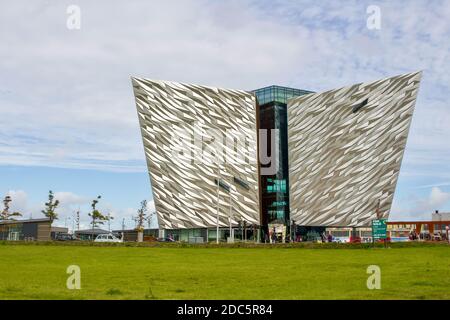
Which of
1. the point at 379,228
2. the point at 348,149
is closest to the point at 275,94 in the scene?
the point at 348,149

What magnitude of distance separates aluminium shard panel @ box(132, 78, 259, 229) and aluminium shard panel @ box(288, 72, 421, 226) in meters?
9.13

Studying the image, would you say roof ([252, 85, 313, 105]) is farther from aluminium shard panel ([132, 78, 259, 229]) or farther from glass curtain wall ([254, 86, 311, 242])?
aluminium shard panel ([132, 78, 259, 229])

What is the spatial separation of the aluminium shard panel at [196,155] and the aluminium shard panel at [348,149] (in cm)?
913

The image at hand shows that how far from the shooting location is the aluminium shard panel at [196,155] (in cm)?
8925

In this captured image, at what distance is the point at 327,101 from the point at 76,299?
83.3 metres

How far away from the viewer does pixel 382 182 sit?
82.9 meters

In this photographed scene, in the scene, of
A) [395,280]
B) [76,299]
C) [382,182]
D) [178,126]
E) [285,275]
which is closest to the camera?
[76,299]

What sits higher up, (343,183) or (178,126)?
(178,126)

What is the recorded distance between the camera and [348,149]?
87.6 meters

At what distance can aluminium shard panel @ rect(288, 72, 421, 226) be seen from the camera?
82250 millimetres

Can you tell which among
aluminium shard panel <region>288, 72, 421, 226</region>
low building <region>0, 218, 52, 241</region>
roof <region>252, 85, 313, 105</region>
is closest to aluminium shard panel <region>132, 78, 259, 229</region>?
aluminium shard panel <region>288, 72, 421, 226</region>

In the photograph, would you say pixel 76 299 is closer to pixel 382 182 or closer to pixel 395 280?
pixel 395 280
